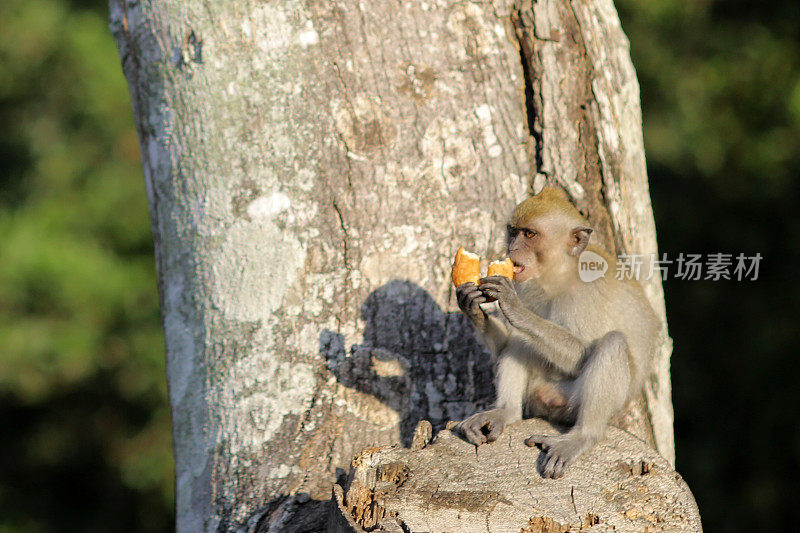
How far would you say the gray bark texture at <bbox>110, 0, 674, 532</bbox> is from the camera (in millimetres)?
3426

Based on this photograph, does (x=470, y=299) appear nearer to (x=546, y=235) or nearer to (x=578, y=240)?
(x=546, y=235)

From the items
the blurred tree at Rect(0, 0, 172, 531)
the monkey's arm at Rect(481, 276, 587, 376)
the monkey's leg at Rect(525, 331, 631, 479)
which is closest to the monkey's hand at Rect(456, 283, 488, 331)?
the monkey's arm at Rect(481, 276, 587, 376)

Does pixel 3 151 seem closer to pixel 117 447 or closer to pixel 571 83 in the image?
pixel 117 447

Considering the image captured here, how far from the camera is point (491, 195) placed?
12.4ft

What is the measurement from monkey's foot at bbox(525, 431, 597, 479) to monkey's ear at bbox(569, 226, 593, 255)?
89 centimetres

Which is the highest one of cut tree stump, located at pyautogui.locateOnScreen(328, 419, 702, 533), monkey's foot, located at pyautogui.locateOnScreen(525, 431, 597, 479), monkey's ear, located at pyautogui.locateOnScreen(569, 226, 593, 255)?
monkey's ear, located at pyautogui.locateOnScreen(569, 226, 593, 255)

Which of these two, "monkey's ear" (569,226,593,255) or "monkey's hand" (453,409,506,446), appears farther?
"monkey's ear" (569,226,593,255)

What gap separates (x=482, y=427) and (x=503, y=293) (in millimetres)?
546

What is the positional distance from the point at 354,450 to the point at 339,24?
5.65 ft

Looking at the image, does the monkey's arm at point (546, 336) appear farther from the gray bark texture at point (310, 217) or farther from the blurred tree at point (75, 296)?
the blurred tree at point (75, 296)

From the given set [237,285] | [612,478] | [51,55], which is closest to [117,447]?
[51,55]

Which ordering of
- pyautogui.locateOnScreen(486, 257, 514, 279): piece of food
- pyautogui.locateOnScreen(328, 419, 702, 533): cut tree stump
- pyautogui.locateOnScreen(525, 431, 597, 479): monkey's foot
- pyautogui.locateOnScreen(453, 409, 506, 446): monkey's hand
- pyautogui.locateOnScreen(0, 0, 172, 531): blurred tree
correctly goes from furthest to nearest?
1. pyautogui.locateOnScreen(0, 0, 172, 531): blurred tree
2. pyautogui.locateOnScreen(486, 257, 514, 279): piece of food
3. pyautogui.locateOnScreen(453, 409, 506, 446): monkey's hand
4. pyautogui.locateOnScreen(525, 431, 597, 479): monkey's foot
5. pyautogui.locateOnScreen(328, 419, 702, 533): cut tree stump

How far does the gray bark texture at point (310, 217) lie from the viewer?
3.43 m

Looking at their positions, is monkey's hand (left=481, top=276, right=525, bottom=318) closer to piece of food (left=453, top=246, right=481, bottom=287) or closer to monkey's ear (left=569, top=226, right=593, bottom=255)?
piece of food (left=453, top=246, right=481, bottom=287)
